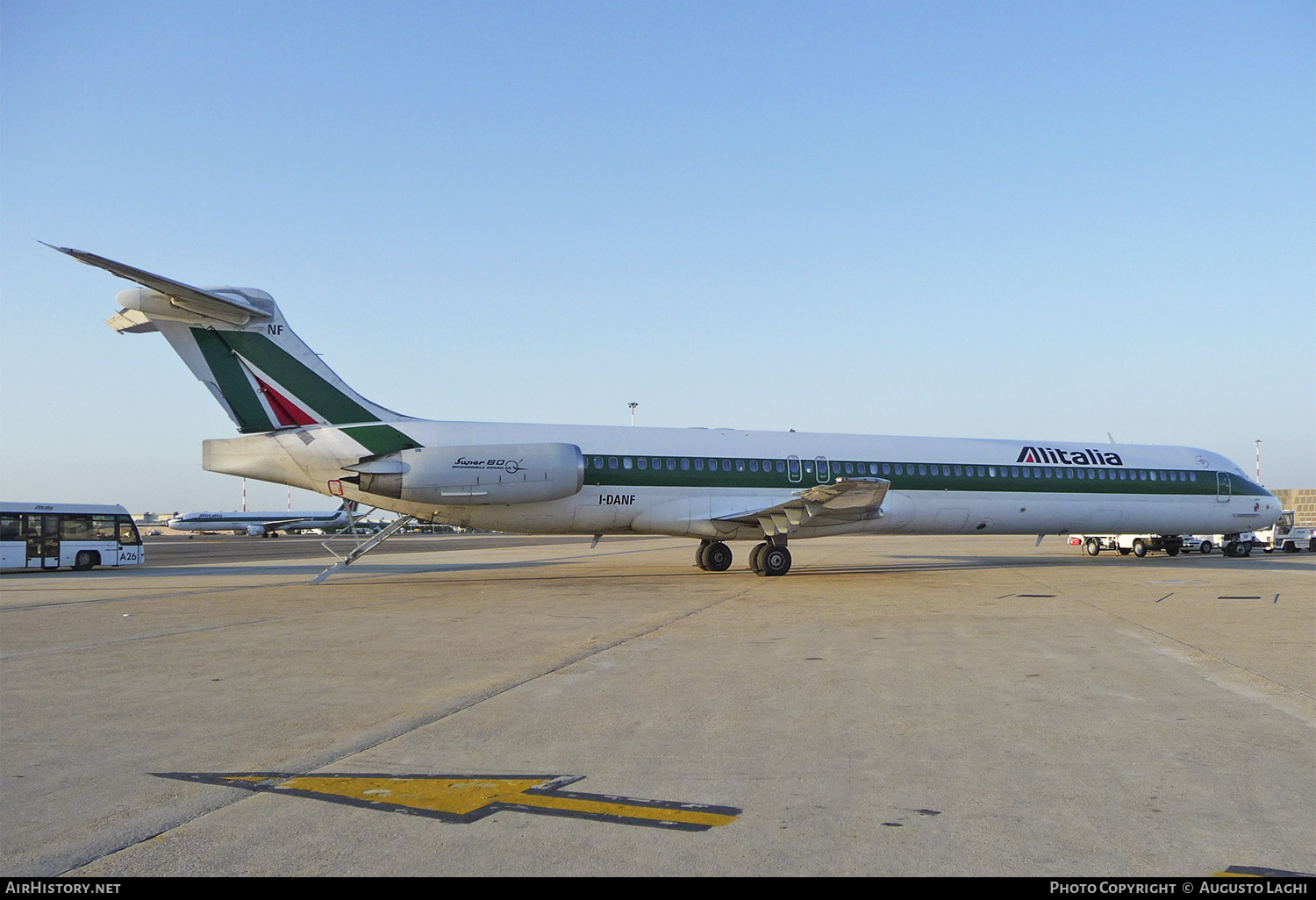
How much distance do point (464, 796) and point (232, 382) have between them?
50.0 feet

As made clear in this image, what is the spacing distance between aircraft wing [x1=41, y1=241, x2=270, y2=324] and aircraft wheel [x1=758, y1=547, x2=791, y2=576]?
37.2 ft

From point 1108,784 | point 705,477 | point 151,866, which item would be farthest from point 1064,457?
point 151,866

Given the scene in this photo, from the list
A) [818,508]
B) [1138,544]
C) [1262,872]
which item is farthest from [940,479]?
[1262,872]

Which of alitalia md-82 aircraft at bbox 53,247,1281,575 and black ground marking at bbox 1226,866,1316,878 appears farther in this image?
alitalia md-82 aircraft at bbox 53,247,1281,575

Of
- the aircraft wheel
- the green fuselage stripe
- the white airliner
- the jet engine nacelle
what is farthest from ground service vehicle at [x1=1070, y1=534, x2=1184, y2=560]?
the white airliner

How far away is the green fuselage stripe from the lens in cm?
2012

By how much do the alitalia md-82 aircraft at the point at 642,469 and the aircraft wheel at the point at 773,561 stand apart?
4 centimetres

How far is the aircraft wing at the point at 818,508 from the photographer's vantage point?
18922 mm

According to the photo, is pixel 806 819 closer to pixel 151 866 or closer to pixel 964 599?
pixel 151 866

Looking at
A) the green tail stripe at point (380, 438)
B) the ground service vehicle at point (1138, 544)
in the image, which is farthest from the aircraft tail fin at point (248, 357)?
the ground service vehicle at point (1138, 544)

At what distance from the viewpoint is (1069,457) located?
24.5m

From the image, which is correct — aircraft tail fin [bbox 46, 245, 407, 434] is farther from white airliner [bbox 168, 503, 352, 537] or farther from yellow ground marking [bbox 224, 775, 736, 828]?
white airliner [bbox 168, 503, 352, 537]

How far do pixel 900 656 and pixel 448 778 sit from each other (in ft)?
17.9
